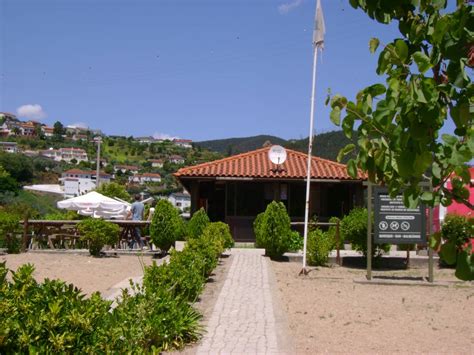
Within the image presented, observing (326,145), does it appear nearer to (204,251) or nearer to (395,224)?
(395,224)

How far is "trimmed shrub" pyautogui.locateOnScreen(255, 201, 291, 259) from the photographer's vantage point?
1378 cm

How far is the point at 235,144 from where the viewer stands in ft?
237

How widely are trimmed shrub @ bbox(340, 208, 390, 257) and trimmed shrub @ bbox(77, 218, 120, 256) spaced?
582 cm

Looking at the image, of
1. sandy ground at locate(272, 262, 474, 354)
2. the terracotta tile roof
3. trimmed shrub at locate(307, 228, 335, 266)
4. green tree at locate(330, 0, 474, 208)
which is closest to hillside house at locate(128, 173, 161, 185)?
the terracotta tile roof

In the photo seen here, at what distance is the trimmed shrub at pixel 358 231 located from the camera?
13023 mm

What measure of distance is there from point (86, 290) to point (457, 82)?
850cm

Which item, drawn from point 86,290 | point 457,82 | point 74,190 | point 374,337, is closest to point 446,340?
point 374,337

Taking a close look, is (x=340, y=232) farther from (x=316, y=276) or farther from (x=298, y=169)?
(x=298, y=169)

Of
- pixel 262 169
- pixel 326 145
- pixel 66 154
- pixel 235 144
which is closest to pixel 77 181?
pixel 235 144

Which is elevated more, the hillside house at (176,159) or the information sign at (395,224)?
the hillside house at (176,159)

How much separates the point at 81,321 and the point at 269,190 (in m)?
16.3

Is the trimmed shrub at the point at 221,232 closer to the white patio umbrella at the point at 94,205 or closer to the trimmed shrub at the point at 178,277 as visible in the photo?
the trimmed shrub at the point at 178,277

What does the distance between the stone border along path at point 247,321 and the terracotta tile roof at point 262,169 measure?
8.90 m

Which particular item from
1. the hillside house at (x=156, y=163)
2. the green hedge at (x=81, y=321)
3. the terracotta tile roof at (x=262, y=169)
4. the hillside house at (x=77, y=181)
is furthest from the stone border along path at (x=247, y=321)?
the hillside house at (x=156, y=163)
